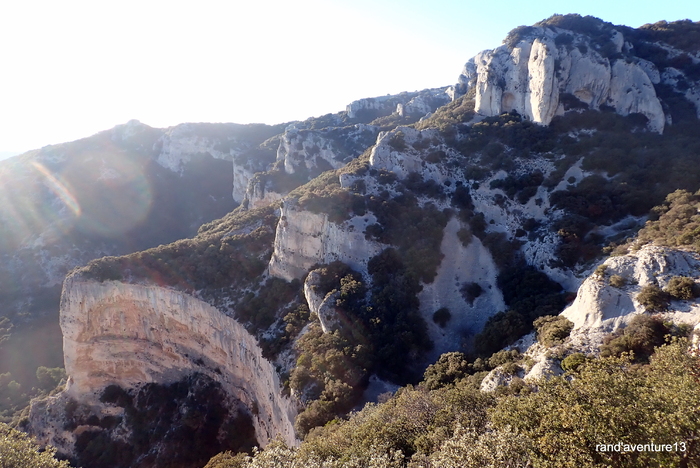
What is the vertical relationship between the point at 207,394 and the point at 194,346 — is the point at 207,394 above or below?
below

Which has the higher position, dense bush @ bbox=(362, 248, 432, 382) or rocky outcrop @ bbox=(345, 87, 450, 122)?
rocky outcrop @ bbox=(345, 87, 450, 122)

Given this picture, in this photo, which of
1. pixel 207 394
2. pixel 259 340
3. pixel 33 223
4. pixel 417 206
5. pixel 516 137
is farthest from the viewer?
pixel 33 223

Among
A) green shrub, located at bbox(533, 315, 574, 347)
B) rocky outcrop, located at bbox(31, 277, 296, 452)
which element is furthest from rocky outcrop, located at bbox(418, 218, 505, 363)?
rocky outcrop, located at bbox(31, 277, 296, 452)

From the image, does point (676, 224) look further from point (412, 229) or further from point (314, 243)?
point (314, 243)

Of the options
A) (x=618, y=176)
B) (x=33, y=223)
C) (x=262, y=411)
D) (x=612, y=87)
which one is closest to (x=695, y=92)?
(x=612, y=87)

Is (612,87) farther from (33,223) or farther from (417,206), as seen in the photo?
(33,223)

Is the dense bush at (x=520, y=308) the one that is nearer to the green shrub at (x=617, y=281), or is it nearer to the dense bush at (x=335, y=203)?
the green shrub at (x=617, y=281)

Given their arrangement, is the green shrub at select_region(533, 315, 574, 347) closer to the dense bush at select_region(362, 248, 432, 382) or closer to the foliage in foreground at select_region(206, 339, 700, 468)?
the foliage in foreground at select_region(206, 339, 700, 468)

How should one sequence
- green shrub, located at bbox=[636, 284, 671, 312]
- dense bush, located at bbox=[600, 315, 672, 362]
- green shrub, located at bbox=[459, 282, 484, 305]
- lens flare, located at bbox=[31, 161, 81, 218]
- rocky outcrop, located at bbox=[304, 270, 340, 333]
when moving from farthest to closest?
lens flare, located at bbox=[31, 161, 81, 218] < green shrub, located at bbox=[459, 282, 484, 305] < rocky outcrop, located at bbox=[304, 270, 340, 333] < green shrub, located at bbox=[636, 284, 671, 312] < dense bush, located at bbox=[600, 315, 672, 362]
